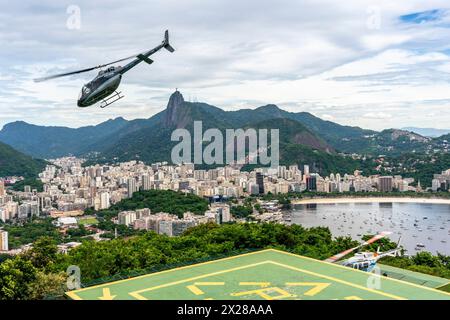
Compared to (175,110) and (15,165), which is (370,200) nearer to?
(15,165)

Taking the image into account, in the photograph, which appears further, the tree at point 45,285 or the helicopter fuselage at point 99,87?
the tree at point 45,285

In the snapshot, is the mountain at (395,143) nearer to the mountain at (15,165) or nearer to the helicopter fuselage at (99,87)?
Answer: the mountain at (15,165)

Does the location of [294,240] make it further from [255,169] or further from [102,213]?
[255,169]

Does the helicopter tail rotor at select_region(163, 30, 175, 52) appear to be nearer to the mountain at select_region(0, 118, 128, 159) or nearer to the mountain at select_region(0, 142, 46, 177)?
the mountain at select_region(0, 142, 46, 177)

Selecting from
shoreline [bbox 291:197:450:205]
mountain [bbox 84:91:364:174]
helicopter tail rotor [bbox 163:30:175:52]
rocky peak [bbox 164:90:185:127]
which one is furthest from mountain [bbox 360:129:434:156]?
helicopter tail rotor [bbox 163:30:175:52]

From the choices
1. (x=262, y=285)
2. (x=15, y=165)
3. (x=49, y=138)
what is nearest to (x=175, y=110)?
(x=15, y=165)

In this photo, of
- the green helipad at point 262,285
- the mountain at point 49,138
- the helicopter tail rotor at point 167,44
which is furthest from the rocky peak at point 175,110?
the helicopter tail rotor at point 167,44
